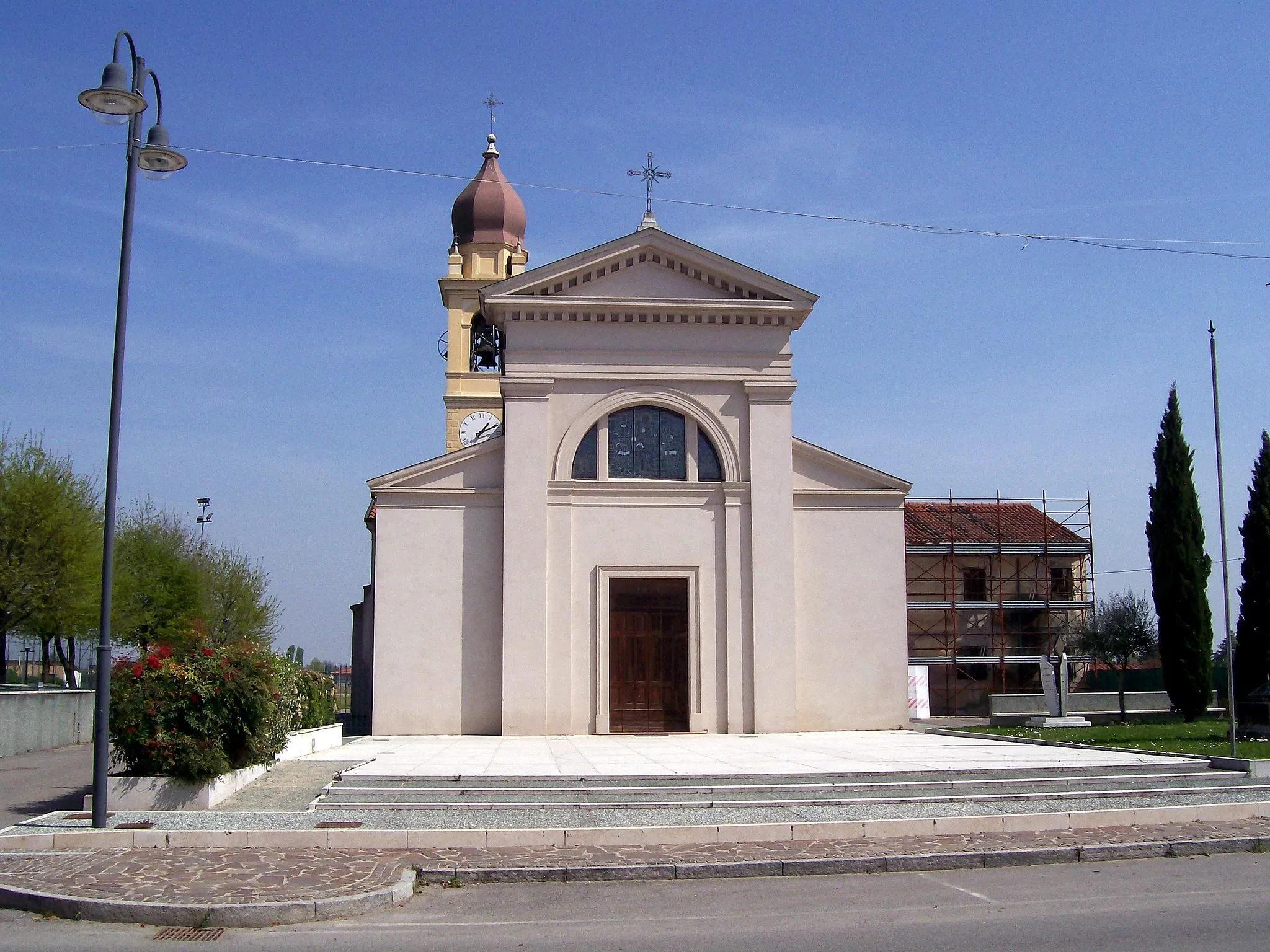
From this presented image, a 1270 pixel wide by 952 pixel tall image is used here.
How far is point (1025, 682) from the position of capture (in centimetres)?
4306

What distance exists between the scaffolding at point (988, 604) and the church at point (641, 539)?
18.5 meters

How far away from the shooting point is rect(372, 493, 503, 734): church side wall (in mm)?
23344

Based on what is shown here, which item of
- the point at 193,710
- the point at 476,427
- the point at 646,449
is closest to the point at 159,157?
the point at 193,710

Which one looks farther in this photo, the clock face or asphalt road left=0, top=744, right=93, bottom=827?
the clock face

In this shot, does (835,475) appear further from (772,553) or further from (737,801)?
(737,801)

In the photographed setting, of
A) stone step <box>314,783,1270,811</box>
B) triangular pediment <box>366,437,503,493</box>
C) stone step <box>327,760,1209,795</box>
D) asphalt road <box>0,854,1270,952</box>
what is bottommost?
asphalt road <box>0,854,1270,952</box>

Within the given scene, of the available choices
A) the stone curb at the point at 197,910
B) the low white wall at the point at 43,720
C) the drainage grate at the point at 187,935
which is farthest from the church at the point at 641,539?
the drainage grate at the point at 187,935

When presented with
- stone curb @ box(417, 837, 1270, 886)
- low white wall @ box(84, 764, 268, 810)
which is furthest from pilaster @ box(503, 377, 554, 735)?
stone curb @ box(417, 837, 1270, 886)

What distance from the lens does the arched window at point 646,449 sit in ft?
79.8

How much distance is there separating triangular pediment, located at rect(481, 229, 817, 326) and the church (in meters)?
0.04

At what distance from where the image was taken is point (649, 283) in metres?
24.8

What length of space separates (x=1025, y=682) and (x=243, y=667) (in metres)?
35.7

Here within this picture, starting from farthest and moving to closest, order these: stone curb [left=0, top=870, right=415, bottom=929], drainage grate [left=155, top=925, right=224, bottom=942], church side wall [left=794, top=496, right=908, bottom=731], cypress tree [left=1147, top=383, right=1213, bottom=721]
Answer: cypress tree [left=1147, top=383, right=1213, bottom=721] < church side wall [left=794, top=496, right=908, bottom=731] < stone curb [left=0, top=870, right=415, bottom=929] < drainage grate [left=155, top=925, right=224, bottom=942]

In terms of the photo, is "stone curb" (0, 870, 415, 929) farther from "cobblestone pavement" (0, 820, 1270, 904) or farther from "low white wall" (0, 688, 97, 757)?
"low white wall" (0, 688, 97, 757)
